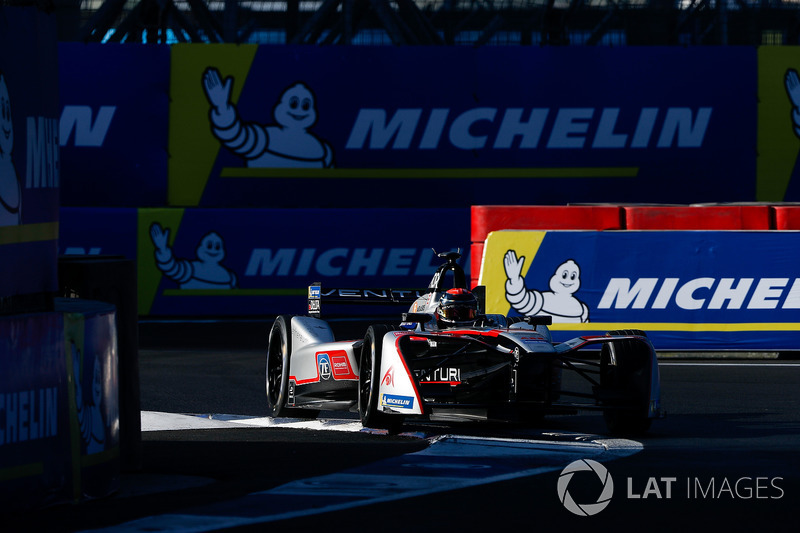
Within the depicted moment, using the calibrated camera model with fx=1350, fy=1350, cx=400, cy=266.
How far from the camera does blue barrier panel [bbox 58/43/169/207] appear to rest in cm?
2120

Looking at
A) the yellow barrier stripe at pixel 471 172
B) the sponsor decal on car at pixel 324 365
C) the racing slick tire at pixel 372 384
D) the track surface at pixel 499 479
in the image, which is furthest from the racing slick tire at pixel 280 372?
the yellow barrier stripe at pixel 471 172

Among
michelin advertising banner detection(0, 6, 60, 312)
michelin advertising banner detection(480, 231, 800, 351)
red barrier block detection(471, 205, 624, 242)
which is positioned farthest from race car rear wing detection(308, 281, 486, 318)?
red barrier block detection(471, 205, 624, 242)

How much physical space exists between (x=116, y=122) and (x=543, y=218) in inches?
299

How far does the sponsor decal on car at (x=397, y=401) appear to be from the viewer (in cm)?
922

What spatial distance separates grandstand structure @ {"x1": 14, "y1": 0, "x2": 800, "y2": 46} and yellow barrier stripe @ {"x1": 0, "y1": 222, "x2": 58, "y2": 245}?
15.0 metres

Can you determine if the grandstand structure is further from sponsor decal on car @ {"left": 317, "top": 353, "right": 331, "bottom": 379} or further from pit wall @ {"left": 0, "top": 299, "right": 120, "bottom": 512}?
pit wall @ {"left": 0, "top": 299, "right": 120, "bottom": 512}

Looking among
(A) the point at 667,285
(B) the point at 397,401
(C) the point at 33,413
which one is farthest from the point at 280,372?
(A) the point at 667,285

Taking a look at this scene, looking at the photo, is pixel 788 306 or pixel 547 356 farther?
pixel 788 306

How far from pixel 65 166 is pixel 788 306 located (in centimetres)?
1156

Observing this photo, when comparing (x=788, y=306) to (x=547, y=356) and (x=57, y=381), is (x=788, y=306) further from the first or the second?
(x=57, y=381)

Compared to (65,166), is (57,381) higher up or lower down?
lower down

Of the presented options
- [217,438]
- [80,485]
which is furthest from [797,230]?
[80,485]

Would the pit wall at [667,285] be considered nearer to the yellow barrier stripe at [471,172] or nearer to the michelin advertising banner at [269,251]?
the michelin advertising banner at [269,251]

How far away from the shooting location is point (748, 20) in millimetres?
21953
